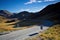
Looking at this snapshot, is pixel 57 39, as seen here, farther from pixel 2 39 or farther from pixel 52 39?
pixel 2 39

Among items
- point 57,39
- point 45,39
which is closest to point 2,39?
point 45,39

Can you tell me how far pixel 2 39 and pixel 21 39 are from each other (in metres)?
3.84

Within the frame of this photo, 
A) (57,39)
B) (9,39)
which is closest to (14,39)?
(9,39)

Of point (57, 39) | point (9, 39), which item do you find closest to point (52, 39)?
point (57, 39)

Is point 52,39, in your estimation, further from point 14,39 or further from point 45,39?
point 14,39

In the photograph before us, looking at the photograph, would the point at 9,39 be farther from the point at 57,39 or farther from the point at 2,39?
the point at 57,39

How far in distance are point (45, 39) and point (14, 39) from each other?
20.6 feet

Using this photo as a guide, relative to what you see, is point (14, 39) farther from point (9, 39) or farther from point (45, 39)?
point (45, 39)

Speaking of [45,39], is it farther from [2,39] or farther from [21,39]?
[2,39]

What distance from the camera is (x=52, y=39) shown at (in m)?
28.7

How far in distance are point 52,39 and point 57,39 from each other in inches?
45.3

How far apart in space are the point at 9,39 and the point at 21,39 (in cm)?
244

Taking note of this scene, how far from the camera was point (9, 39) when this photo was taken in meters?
28.5

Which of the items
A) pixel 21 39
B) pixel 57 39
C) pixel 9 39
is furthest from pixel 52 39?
pixel 9 39
